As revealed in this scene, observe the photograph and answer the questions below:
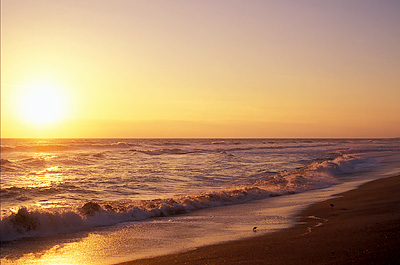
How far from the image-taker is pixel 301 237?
265 inches

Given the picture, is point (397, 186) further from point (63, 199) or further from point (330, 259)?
point (63, 199)

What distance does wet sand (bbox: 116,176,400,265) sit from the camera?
512 centimetres

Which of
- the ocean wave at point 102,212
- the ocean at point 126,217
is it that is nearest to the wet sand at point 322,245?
the ocean at point 126,217

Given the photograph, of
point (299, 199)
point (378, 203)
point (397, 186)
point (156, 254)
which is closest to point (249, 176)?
point (299, 199)

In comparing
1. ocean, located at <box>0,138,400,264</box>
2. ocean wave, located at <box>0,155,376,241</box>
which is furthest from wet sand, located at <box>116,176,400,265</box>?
ocean wave, located at <box>0,155,376,241</box>

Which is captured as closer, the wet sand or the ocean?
the wet sand

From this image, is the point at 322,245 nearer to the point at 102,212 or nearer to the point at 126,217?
the point at 126,217

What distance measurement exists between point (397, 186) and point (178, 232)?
8.45 metres

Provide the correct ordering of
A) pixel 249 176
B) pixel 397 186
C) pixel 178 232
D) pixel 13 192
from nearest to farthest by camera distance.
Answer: pixel 178 232, pixel 397 186, pixel 13 192, pixel 249 176

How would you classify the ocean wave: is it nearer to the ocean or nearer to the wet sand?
the ocean

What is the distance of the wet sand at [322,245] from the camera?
16.8 feet

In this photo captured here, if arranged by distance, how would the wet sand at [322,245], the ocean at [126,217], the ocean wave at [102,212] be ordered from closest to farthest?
the wet sand at [322,245] → the ocean at [126,217] → the ocean wave at [102,212]

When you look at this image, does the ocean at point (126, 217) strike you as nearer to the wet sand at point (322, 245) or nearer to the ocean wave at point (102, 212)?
the ocean wave at point (102, 212)

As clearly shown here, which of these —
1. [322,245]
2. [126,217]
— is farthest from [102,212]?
[322,245]
